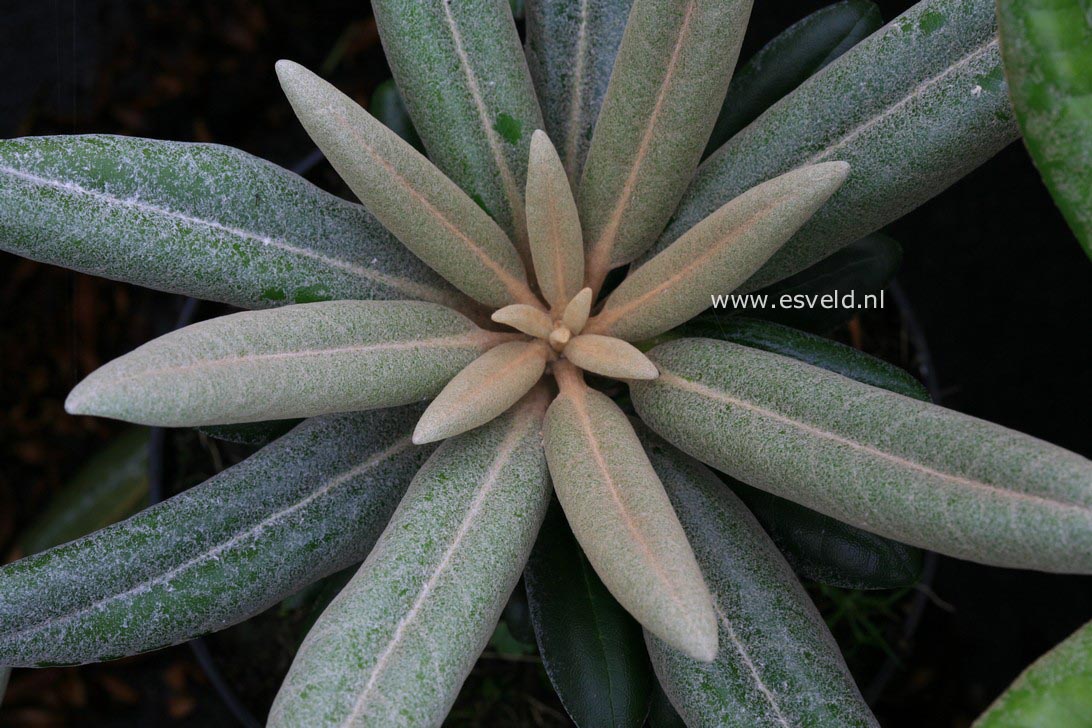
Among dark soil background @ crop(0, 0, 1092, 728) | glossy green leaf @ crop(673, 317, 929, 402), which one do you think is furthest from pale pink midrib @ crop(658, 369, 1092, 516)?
dark soil background @ crop(0, 0, 1092, 728)

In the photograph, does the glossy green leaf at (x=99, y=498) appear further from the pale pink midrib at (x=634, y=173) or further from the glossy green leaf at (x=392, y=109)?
the pale pink midrib at (x=634, y=173)

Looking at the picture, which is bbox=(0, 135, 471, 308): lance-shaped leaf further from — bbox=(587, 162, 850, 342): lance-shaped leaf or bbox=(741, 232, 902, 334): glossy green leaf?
bbox=(741, 232, 902, 334): glossy green leaf

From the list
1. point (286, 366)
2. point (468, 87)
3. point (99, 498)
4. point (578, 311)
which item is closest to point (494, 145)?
point (468, 87)

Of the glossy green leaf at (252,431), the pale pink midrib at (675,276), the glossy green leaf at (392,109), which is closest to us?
the pale pink midrib at (675,276)

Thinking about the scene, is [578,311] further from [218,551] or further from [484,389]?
[218,551]

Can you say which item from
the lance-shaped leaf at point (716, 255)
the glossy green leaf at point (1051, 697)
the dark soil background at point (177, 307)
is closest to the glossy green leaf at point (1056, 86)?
the lance-shaped leaf at point (716, 255)

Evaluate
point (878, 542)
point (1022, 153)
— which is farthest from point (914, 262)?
point (878, 542)
